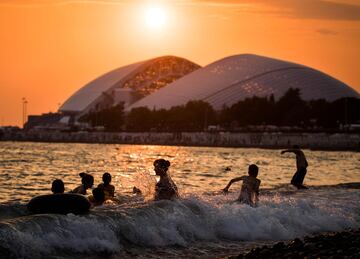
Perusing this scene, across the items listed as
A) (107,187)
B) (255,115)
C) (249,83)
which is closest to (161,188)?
(107,187)

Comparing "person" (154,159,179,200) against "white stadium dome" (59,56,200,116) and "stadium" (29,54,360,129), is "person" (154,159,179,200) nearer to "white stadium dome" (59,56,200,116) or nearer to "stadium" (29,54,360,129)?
"stadium" (29,54,360,129)

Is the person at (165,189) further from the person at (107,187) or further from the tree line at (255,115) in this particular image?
the tree line at (255,115)

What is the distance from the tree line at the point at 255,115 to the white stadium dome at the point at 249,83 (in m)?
5.42

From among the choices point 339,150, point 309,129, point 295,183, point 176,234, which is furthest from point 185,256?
point 309,129

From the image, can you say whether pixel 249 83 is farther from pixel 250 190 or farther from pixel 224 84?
pixel 250 190

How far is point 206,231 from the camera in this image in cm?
1474

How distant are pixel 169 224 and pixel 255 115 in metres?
106

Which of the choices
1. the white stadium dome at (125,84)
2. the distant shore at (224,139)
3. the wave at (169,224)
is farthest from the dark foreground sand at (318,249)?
the white stadium dome at (125,84)

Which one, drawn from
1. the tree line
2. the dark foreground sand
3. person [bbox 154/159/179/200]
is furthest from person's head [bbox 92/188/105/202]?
the tree line

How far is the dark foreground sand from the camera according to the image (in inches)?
431

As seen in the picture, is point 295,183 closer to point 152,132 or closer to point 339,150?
point 339,150

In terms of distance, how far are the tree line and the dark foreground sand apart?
339 ft

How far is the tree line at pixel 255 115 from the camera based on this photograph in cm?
11600

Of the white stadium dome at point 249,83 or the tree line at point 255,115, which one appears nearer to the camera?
the tree line at point 255,115
